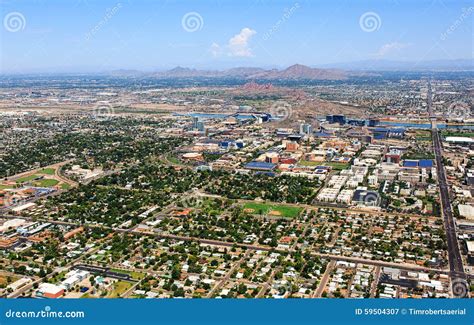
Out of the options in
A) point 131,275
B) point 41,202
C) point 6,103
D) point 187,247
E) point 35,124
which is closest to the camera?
point 131,275

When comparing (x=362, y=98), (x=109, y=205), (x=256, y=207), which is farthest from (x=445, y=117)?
(x=109, y=205)

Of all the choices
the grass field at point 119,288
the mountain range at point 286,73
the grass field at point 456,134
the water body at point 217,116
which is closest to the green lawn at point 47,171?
the grass field at point 119,288

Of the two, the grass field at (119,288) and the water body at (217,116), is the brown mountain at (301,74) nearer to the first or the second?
the water body at (217,116)

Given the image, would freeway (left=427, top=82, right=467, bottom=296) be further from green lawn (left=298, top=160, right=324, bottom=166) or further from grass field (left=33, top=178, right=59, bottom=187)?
grass field (left=33, top=178, right=59, bottom=187)

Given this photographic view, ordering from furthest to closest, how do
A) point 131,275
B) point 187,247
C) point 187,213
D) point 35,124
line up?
1. point 35,124
2. point 187,213
3. point 187,247
4. point 131,275

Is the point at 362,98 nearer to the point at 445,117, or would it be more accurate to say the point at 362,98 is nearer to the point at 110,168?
the point at 445,117

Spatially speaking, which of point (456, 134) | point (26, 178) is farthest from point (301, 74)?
point (26, 178)

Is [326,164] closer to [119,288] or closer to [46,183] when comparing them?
[46,183]

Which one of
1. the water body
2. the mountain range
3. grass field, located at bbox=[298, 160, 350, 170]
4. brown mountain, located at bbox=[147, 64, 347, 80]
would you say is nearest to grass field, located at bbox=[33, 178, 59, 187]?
grass field, located at bbox=[298, 160, 350, 170]
